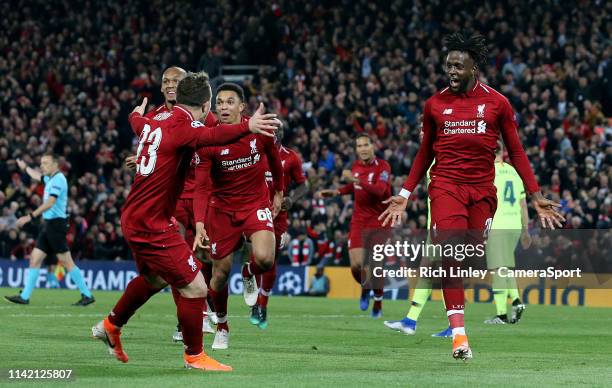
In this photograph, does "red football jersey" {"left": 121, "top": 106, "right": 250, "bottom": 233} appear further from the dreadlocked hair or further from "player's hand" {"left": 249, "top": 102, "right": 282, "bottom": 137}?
the dreadlocked hair

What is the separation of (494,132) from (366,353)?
7.67ft

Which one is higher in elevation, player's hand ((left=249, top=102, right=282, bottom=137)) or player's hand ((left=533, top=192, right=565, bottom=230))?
player's hand ((left=249, top=102, right=282, bottom=137))

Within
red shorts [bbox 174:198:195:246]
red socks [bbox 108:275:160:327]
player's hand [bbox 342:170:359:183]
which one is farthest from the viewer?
player's hand [bbox 342:170:359:183]

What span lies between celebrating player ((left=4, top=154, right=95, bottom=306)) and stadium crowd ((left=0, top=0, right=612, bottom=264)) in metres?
7.93

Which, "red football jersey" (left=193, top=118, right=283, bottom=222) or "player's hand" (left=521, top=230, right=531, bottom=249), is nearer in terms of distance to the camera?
"red football jersey" (left=193, top=118, right=283, bottom=222)

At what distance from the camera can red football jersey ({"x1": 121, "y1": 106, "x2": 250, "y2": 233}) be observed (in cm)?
914

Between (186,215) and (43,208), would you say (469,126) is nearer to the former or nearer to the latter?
(186,215)

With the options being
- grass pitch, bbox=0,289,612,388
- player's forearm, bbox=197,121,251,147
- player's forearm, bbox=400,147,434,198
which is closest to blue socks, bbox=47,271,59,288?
grass pitch, bbox=0,289,612,388

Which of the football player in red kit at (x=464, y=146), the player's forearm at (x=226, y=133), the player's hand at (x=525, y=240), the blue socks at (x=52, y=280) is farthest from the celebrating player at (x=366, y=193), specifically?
the blue socks at (x=52, y=280)

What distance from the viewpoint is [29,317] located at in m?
16.0

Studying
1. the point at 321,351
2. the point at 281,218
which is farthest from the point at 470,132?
the point at 281,218

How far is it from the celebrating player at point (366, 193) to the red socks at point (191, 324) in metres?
8.29

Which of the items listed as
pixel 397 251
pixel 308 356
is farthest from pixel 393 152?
pixel 308 356

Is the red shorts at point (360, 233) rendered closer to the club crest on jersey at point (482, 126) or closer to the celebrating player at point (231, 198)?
the celebrating player at point (231, 198)
